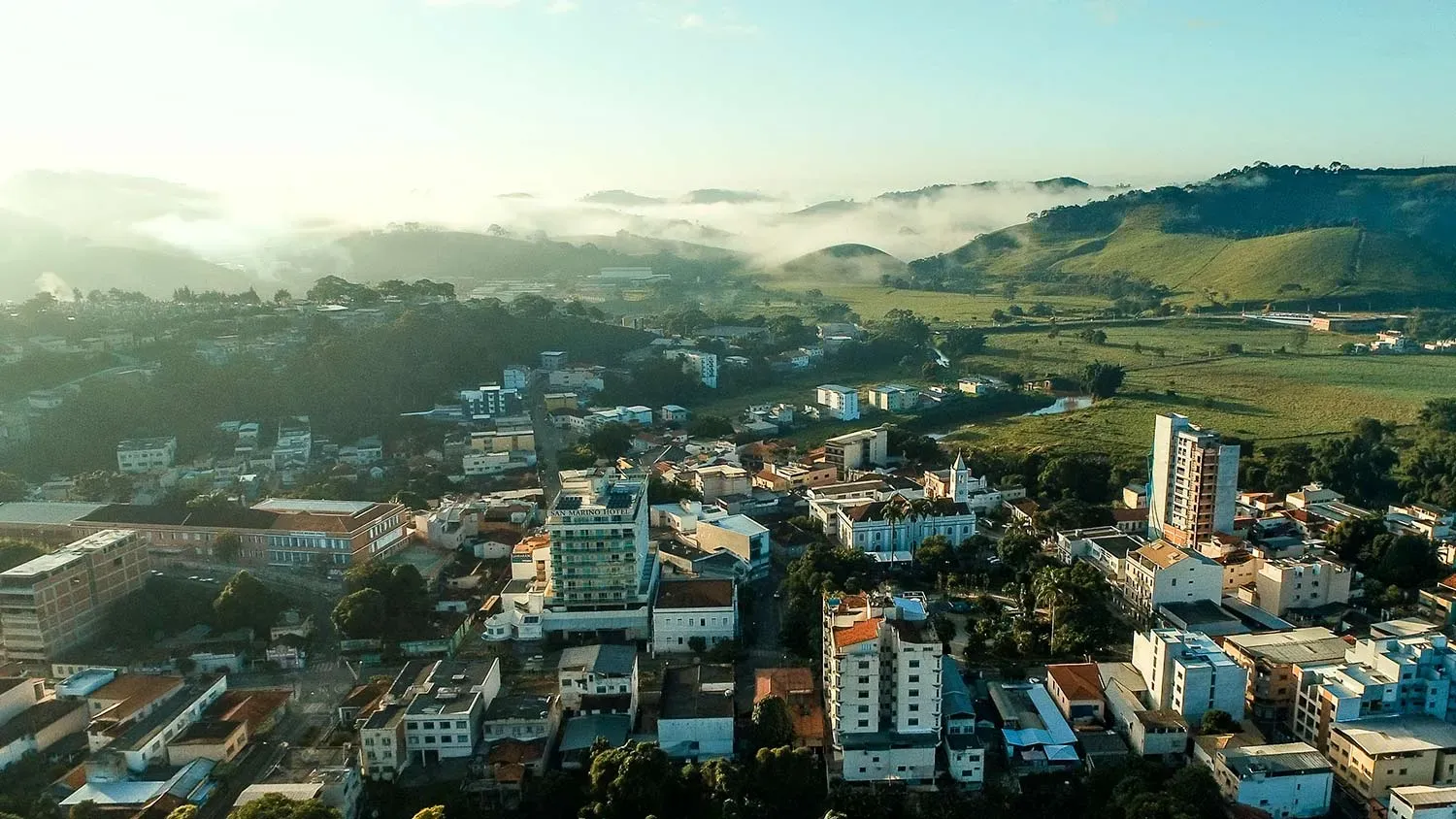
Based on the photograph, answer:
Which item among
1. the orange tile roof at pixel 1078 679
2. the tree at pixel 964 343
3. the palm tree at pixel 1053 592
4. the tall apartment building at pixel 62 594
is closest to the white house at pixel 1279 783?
the orange tile roof at pixel 1078 679

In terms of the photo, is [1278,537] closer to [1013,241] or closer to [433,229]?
[1013,241]

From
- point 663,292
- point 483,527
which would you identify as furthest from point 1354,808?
point 663,292

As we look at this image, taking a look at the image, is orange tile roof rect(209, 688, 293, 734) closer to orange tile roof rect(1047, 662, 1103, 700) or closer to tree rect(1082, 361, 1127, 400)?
orange tile roof rect(1047, 662, 1103, 700)

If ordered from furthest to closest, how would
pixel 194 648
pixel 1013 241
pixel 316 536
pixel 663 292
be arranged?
pixel 1013 241 < pixel 663 292 < pixel 316 536 < pixel 194 648

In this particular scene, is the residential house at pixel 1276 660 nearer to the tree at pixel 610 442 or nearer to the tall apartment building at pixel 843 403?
the tree at pixel 610 442

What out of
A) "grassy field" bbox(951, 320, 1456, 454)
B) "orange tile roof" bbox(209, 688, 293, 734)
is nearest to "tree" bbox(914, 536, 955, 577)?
"grassy field" bbox(951, 320, 1456, 454)

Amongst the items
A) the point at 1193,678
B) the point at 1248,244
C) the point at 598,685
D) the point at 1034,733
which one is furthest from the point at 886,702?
the point at 1248,244
